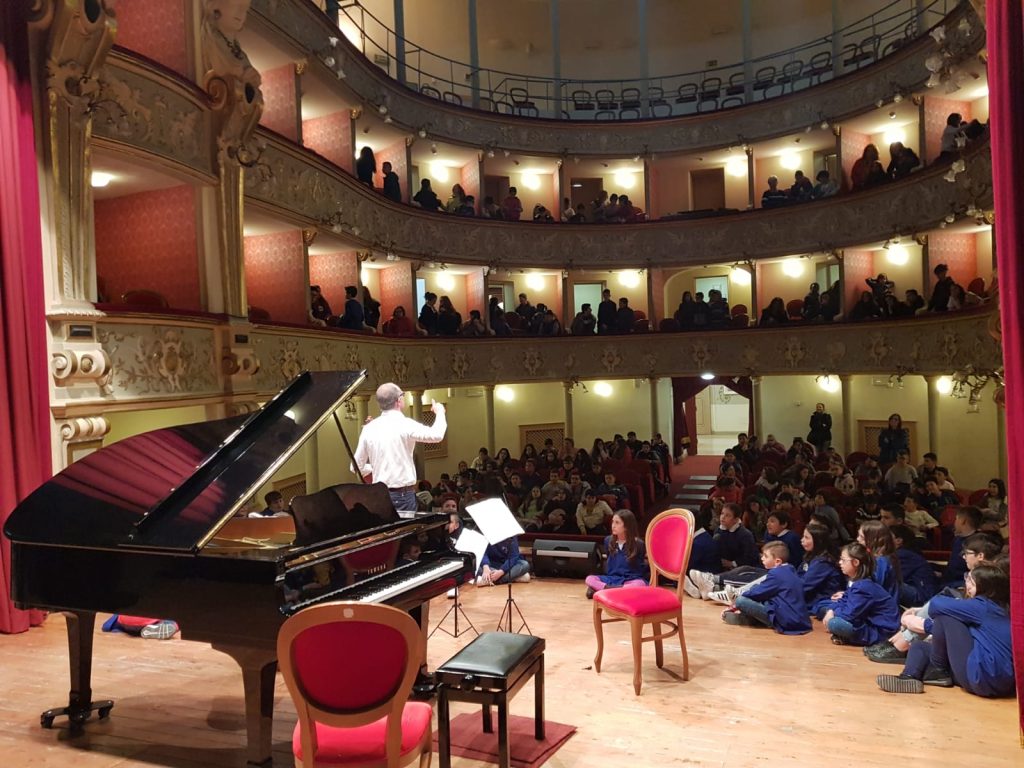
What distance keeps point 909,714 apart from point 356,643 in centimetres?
326

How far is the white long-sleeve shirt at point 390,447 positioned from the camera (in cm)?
576

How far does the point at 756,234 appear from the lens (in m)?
16.3

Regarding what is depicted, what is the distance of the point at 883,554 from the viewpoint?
598 centimetres

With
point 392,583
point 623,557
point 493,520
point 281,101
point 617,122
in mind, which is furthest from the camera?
point 617,122

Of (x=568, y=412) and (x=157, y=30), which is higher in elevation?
(x=157, y=30)

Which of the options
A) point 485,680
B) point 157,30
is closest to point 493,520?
point 485,680

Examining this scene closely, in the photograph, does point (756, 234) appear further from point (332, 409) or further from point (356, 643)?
point (356, 643)

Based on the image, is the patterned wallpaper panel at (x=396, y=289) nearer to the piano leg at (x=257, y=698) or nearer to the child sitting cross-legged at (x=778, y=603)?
the child sitting cross-legged at (x=778, y=603)

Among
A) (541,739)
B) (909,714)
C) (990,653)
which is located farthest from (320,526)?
(990,653)

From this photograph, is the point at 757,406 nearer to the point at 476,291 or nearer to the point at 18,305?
the point at 476,291

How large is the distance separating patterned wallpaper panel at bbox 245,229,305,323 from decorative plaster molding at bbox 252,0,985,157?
2.61 m

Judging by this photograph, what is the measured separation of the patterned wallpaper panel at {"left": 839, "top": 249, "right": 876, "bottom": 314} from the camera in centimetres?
1549

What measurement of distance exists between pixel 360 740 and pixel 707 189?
1755 centimetres

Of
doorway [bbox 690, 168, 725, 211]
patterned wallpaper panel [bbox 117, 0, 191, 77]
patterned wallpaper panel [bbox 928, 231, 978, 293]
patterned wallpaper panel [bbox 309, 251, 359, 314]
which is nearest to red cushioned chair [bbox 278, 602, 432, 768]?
patterned wallpaper panel [bbox 117, 0, 191, 77]
